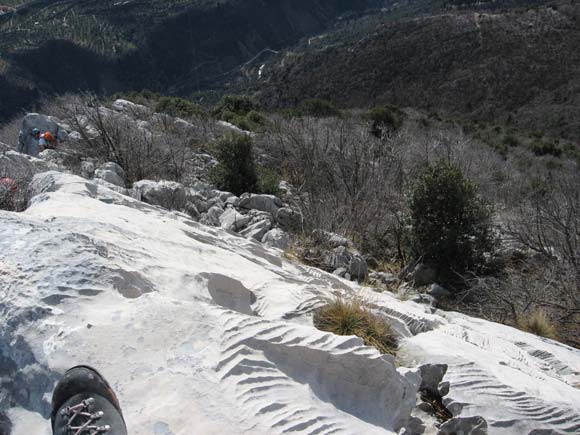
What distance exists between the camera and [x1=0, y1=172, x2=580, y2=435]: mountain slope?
1987 mm

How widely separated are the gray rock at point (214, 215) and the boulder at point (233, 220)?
0.06 metres

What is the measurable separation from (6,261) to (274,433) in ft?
5.28

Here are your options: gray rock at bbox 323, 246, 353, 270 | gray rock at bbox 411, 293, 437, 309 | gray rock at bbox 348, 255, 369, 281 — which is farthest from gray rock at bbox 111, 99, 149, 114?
gray rock at bbox 411, 293, 437, 309

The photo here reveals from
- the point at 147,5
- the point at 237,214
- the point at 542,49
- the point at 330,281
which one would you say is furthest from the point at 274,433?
the point at 147,5

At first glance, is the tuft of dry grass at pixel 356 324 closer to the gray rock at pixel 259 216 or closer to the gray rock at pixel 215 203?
the gray rock at pixel 259 216

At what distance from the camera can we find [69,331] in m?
2.19

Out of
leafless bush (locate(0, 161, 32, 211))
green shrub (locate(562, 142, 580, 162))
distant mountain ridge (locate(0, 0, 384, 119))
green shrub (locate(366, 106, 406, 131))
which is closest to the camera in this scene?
leafless bush (locate(0, 161, 32, 211))

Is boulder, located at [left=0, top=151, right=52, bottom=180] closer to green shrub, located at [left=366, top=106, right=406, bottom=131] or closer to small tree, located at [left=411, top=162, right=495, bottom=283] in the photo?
small tree, located at [left=411, top=162, right=495, bottom=283]

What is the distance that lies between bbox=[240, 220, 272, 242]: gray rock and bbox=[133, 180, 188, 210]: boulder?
93cm

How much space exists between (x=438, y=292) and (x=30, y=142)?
29.4 ft

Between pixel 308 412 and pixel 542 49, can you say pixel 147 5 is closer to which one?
pixel 542 49

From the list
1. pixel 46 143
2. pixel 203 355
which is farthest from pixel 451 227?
pixel 46 143

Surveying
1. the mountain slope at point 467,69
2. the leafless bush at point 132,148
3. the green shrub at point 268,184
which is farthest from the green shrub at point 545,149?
the leafless bush at point 132,148

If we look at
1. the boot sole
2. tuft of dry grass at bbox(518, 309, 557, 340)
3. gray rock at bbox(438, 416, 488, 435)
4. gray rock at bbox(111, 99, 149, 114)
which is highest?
gray rock at bbox(111, 99, 149, 114)
